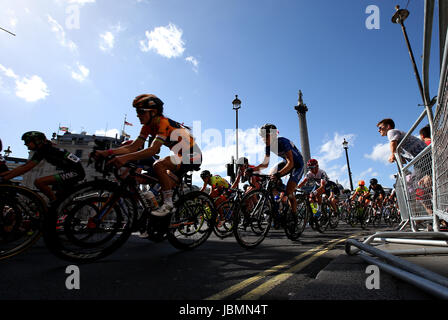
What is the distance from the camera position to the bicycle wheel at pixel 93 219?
2.40m

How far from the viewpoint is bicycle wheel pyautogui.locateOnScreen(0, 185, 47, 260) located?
2.78 meters

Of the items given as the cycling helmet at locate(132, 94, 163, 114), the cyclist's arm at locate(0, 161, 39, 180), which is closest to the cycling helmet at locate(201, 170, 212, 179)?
the cycling helmet at locate(132, 94, 163, 114)

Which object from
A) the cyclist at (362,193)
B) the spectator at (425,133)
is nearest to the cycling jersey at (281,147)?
the spectator at (425,133)

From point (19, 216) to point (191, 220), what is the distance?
2426mm

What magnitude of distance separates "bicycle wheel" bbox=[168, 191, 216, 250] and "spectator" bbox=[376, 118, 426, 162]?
370 centimetres

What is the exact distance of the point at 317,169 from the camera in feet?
25.7

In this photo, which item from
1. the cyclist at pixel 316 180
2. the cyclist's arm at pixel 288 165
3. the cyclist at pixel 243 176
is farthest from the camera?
the cyclist at pixel 316 180

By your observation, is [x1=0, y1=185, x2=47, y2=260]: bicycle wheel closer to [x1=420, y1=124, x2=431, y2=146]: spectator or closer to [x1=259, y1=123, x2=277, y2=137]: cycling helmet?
[x1=259, y1=123, x2=277, y2=137]: cycling helmet

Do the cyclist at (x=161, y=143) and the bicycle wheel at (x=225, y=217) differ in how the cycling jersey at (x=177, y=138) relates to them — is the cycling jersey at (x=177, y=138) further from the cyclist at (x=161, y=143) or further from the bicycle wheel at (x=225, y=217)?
the bicycle wheel at (x=225, y=217)

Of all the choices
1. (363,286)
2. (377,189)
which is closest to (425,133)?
(363,286)

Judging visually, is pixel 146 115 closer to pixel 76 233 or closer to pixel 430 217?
pixel 76 233

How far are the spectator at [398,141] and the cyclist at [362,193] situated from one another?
612 centimetres
